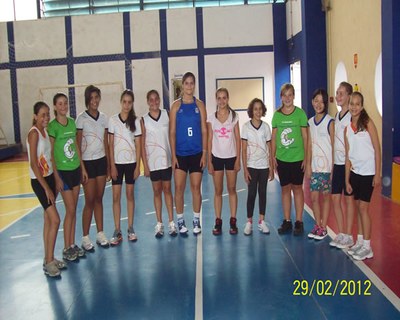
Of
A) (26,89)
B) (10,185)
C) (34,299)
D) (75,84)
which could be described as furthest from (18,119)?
(34,299)

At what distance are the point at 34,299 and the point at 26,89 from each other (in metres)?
14.2

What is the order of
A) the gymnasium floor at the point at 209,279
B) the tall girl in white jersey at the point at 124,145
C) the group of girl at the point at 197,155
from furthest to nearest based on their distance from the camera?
the tall girl in white jersey at the point at 124,145 < the group of girl at the point at 197,155 < the gymnasium floor at the point at 209,279

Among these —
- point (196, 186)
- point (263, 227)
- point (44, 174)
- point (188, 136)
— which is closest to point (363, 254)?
point (263, 227)

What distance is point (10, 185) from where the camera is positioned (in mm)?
9250

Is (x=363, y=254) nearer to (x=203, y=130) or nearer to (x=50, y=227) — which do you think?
(x=203, y=130)

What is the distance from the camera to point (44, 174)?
388 centimetres

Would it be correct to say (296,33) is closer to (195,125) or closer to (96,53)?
(96,53)

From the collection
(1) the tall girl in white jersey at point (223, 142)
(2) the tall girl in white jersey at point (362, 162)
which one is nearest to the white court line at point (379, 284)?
(2) the tall girl in white jersey at point (362, 162)

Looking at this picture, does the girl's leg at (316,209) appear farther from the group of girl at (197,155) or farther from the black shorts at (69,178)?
the black shorts at (69,178)

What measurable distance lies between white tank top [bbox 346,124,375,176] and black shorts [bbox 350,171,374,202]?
46mm

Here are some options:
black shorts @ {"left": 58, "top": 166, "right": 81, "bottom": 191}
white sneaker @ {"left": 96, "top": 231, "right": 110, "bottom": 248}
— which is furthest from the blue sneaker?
black shorts @ {"left": 58, "top": 166, "right": 81, "bottom": 191}

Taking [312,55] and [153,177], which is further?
[312,55]

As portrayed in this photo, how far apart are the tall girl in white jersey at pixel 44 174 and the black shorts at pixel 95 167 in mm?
543

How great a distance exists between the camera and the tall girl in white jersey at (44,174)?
3779 millimetres
